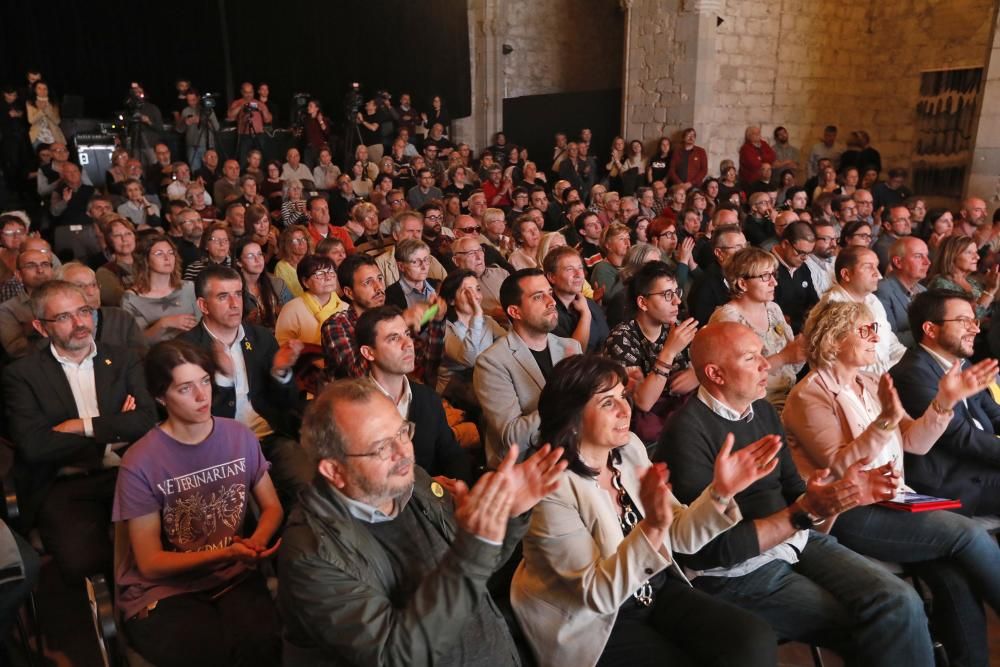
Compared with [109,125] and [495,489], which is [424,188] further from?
[495,489]

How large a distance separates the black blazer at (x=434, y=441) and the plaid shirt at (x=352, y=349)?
25 centimetres

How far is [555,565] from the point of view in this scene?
6.18 ft

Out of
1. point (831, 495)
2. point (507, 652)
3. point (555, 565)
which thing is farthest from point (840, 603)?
point (507, 652)

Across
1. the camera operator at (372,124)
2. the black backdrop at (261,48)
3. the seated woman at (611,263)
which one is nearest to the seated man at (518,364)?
the seated woman at (611,263)

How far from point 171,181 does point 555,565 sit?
7722mm

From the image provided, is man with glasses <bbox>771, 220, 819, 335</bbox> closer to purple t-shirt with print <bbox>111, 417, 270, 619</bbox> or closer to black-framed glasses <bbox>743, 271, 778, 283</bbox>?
black-framed glasses <bbox>743, 271, 778, 283</bbox>

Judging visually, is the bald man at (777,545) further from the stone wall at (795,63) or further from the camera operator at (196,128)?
the stone wall at (795,63)

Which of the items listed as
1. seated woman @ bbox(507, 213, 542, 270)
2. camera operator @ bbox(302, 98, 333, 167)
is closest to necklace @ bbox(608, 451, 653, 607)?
seated woman @ bbox(507, 213, 542, 270)

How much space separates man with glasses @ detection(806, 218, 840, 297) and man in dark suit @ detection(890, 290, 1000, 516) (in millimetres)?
2228

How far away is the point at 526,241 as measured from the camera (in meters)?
5.71

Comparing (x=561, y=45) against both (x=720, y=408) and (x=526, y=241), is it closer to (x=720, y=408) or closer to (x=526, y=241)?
(x=526, y=241)

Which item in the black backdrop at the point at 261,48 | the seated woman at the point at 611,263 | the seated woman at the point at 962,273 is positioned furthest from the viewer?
the black backdrop at the point at 261,48

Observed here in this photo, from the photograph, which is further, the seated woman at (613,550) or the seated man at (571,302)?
the seated man at (571,302)

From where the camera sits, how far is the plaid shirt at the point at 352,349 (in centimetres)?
318
